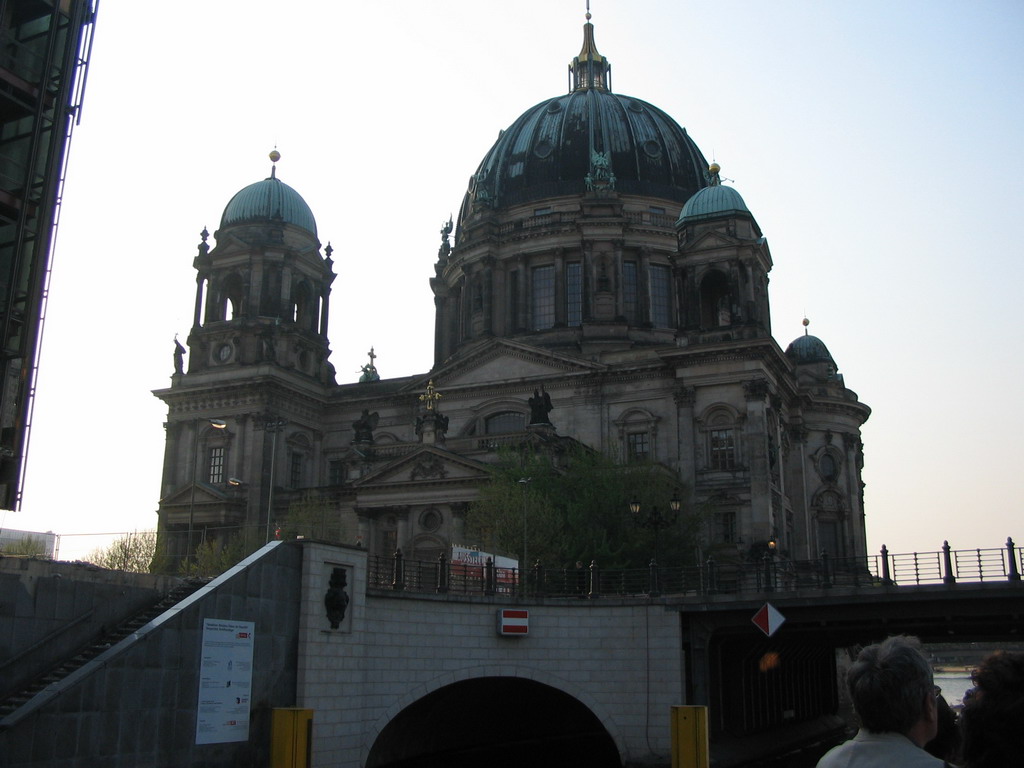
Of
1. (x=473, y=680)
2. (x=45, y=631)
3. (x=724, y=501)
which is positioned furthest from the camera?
(x=724, y=501)

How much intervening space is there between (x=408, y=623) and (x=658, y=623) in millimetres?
9014

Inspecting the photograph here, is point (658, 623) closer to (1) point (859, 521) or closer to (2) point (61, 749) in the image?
(2) point (61, 749)

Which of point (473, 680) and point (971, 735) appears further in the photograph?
point (473, 680)

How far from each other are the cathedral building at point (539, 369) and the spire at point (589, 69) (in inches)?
336

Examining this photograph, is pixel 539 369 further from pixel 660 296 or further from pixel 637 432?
pixel 660 296

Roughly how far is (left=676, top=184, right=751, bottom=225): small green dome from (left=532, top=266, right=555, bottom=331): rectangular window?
43.2 feet

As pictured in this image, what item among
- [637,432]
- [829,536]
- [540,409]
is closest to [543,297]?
[637,432]

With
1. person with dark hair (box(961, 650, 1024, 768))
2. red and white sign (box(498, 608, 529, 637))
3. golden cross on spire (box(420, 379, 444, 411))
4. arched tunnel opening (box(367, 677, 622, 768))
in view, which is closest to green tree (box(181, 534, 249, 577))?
golden cross on spire (box(420, 379, 444, 411))

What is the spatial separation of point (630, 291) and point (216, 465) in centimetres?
2991

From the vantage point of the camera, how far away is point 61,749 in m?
21.6

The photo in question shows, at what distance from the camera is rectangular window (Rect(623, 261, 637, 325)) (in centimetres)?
7600

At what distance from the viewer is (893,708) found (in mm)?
6027

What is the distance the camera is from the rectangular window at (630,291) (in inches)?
2992

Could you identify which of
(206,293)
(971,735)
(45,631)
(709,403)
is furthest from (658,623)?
→ (206,293)
